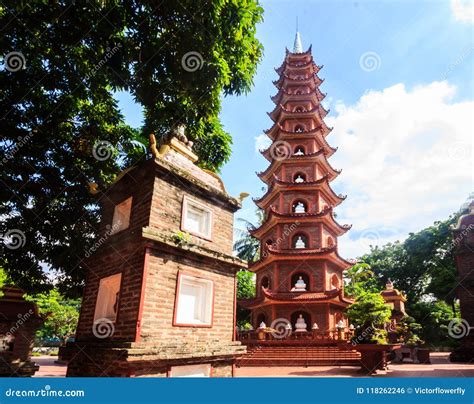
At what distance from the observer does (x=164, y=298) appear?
6.32 metres

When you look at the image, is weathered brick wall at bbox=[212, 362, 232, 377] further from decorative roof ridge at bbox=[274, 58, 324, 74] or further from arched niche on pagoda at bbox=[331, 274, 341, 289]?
decorative roof ridge at bbox=[274, 58, 324, 74]

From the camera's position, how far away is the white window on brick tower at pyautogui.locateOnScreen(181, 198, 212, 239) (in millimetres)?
7438

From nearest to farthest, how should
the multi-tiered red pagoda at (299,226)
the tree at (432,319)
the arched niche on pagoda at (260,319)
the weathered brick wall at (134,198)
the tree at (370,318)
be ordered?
the weathered brick wall at (134,198)
the tree at (370,318)
the multi-tiered red pagoda at (299,226)
the arched niche on pagoda at (260,319)
the tree at (432,319)

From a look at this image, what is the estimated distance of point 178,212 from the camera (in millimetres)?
7262

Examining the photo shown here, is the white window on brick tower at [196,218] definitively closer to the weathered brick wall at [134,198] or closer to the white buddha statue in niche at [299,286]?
the weathered brick wall at [134,198]

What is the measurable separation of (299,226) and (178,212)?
13.6 meters

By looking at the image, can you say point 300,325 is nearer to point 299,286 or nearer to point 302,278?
point 299,286

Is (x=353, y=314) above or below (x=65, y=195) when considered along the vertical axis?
below

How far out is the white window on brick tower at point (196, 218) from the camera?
744cm

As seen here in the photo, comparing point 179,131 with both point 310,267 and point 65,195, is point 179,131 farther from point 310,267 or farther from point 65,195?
point 310,267

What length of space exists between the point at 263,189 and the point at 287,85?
12926 millimetres

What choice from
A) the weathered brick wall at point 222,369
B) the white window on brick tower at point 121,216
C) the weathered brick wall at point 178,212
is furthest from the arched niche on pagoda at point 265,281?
the white window on brick tower at point 121,216

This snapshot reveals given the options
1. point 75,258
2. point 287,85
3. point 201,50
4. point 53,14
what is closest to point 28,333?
point 75,258

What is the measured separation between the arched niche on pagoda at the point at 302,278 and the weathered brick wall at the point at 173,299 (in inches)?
464
